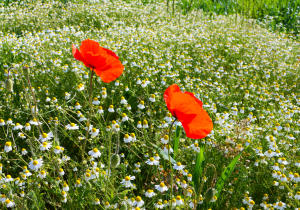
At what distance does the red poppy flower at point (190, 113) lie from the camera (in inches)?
50.3

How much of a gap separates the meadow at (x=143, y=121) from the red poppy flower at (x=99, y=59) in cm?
5

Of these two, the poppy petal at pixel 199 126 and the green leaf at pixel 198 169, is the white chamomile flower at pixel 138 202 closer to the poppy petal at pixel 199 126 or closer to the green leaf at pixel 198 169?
the green leaf at pixel 198 169

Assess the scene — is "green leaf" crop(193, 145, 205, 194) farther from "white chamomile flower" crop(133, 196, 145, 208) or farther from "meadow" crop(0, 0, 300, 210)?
"white chamomile flower" crop(133, 196, 145, 208)

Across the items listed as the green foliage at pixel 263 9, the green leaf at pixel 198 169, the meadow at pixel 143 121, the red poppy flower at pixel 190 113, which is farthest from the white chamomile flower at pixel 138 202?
the green foliage at pixel 263 9

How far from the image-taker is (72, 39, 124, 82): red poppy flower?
148 centimetres

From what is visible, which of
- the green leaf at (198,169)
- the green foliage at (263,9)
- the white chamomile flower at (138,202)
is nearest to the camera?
the white chamomile flower at (138,202)

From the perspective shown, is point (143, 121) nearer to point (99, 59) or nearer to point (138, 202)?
point (138, 202)

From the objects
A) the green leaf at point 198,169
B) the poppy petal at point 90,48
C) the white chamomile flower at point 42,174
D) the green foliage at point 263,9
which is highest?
the poppy petal at point 90,48

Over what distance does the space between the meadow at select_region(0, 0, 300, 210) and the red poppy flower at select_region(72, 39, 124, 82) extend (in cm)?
5

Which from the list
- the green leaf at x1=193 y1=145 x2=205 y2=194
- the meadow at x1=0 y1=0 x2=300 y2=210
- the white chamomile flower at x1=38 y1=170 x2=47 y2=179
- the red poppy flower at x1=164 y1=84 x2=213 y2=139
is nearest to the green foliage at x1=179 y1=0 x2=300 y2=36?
the meadow at x1=0 y1=0 x2=300 y2=210

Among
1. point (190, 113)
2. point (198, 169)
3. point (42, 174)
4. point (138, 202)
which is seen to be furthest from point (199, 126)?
point (42, 174)

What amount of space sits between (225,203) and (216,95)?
2.04 metres

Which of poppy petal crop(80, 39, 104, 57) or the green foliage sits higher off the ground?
poppy petal crop(80, 39, 104, 57)

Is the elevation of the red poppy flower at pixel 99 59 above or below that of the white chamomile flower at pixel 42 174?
above
